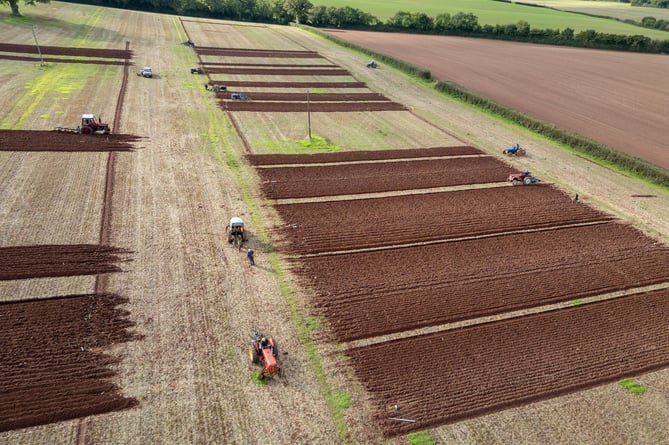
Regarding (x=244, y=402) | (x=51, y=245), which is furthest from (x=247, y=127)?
(x=244, y=402)

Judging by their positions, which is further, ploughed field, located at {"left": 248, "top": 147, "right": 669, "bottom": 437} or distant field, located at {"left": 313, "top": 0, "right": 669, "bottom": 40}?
distant field, located at {"left": 313, "top": 0, "right": 669, "bottom": 40}

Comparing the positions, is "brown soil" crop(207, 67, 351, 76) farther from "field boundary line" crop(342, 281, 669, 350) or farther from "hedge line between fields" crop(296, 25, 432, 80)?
"field boundary line" crop(342, 281, 669, 350)

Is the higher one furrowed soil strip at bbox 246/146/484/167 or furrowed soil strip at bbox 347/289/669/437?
furrowed soil strip at bbox 246/146/484/167

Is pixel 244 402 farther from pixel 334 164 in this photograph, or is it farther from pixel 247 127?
pixel 247 127

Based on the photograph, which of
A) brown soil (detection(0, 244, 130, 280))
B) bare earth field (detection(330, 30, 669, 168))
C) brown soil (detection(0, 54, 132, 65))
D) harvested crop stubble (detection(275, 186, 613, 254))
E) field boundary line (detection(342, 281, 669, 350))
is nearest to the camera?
field boundary line (detection(342, 281, 669, 350))

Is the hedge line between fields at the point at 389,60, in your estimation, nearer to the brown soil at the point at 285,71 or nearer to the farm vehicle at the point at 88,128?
the brown soil at the point at 285,71

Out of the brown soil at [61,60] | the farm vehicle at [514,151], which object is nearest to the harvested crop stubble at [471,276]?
the farm vehicle at [514,151]

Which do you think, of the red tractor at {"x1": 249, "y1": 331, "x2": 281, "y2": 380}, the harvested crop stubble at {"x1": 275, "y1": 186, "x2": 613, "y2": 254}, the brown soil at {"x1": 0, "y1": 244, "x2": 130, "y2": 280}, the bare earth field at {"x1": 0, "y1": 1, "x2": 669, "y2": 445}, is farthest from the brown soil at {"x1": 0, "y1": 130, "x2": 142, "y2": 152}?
the red tractor at {"x1": 249, "y1": 331, "x2": 281, "y2": 380}
